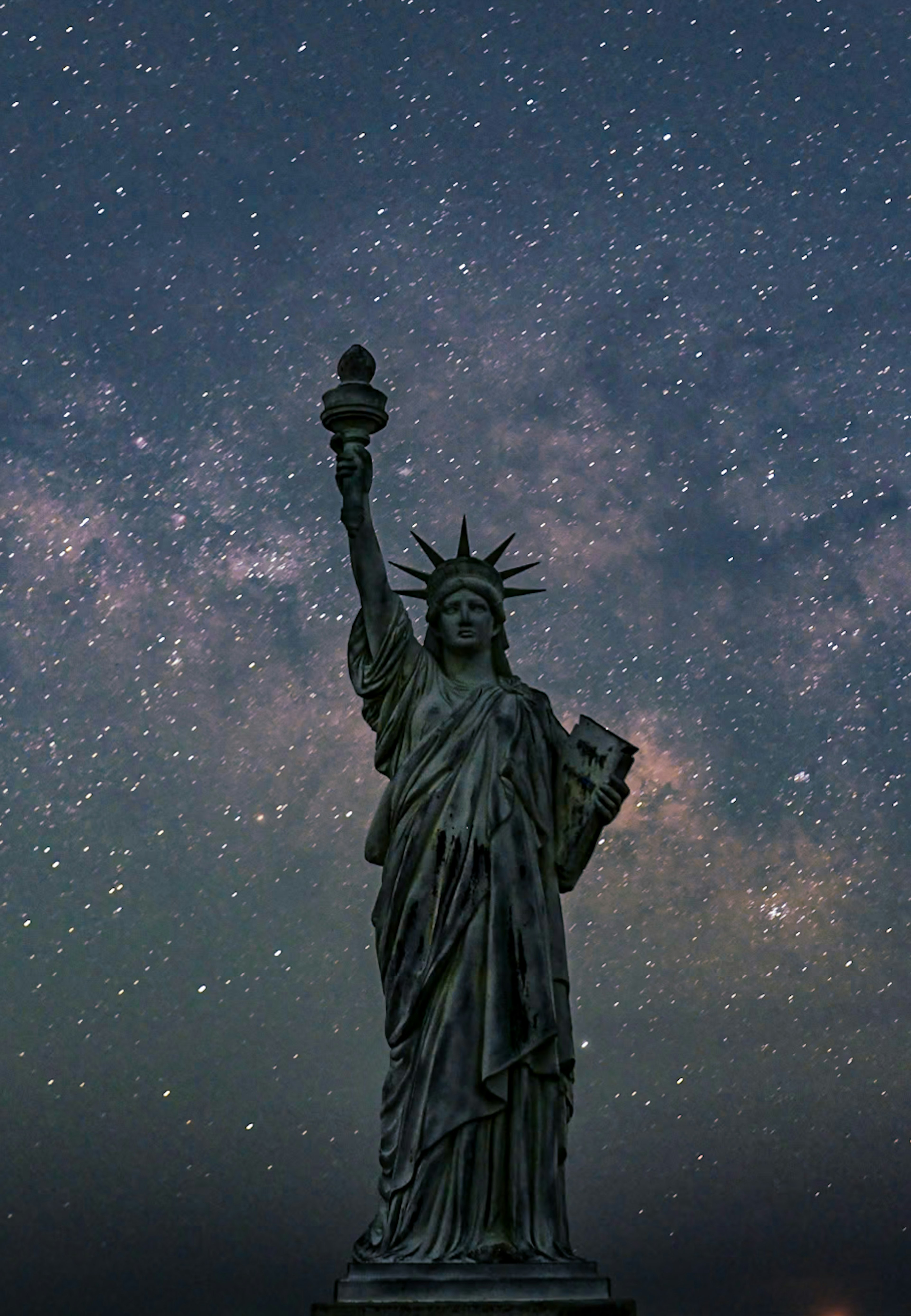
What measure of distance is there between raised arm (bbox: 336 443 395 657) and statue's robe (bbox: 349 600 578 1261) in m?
0.14

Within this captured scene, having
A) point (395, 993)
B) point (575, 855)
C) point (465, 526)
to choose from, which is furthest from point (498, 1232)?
point (465, 526)

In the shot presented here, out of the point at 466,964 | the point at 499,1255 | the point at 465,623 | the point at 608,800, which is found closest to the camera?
the point at 499,1255

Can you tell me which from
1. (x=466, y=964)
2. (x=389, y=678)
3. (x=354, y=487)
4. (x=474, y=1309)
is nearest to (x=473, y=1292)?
(x=474, y=1309)

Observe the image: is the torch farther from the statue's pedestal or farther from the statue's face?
the statue's pedestal

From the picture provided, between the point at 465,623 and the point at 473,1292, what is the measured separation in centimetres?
506

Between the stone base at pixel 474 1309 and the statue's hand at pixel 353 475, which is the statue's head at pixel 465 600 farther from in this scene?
the stone base at pixel 474 1309

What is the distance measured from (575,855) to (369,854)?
1.58 m

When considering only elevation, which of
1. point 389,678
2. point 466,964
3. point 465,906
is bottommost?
point 466,964

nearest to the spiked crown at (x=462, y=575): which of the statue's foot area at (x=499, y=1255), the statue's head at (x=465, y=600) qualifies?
the statue's head at (x=465, y=600)

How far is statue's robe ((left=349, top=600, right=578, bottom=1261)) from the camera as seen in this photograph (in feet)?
37.7

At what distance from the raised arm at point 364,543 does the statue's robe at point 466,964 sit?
137mm

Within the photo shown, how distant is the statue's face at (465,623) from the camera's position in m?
13.5

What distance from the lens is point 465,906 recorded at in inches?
479

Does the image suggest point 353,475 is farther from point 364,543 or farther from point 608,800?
point 608,800
